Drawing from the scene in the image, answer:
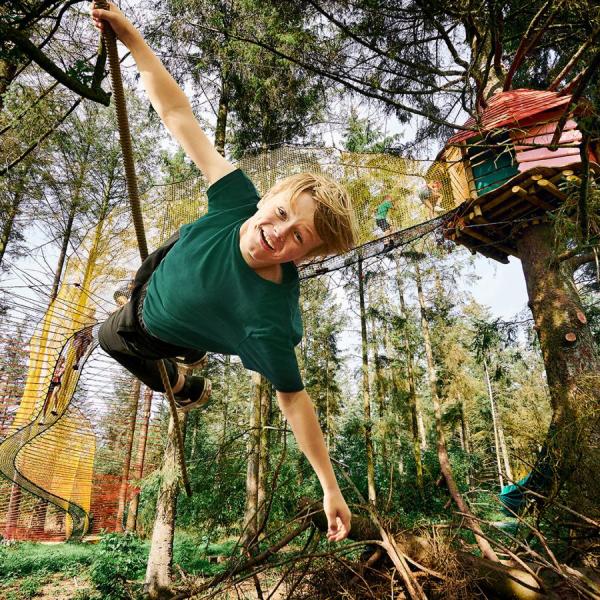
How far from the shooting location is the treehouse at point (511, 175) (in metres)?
3.97

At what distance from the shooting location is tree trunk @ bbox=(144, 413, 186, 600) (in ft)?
15.1

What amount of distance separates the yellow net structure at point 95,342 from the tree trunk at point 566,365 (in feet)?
4.02

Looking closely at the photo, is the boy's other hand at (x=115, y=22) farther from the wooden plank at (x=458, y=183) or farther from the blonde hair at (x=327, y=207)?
the wooden plank at (x=458, y=183)

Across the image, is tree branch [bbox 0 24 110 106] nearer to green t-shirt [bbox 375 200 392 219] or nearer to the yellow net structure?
the yellow net structure

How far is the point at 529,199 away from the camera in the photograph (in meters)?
4.31

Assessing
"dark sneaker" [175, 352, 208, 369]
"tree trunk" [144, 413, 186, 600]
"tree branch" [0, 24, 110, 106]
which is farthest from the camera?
"tree trunk" [144, 413, 186, 600]

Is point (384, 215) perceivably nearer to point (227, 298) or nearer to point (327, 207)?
point (327, 207)

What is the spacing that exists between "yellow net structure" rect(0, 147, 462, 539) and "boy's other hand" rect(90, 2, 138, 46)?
199 centimetres

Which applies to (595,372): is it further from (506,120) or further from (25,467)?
(25,467)

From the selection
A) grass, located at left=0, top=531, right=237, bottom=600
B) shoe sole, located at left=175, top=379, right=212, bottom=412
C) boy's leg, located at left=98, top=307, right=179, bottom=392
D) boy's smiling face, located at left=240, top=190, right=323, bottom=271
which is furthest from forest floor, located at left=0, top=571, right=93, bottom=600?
boy's smiling face, located at left=240, top=190, right=323, bottom=271

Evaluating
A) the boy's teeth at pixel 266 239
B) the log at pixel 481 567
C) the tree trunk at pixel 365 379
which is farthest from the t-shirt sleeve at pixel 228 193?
the tree trunk at pixel 365 379

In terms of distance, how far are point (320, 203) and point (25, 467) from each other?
15.3ft

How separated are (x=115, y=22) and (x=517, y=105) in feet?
13.6

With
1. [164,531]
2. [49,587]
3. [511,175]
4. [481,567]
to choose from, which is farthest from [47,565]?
[511,175]
